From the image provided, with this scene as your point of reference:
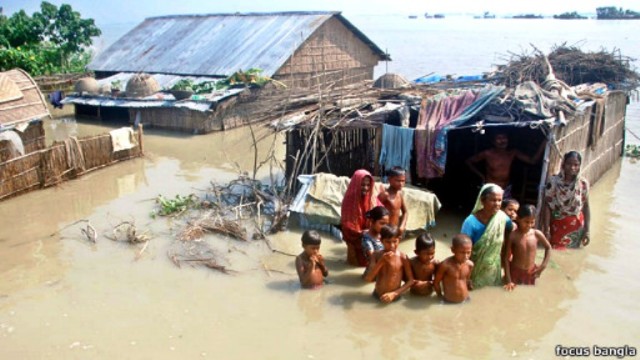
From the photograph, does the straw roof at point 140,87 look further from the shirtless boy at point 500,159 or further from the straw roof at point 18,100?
the shirtless boy at point 500,159

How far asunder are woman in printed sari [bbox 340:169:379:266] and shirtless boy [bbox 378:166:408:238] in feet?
0.59

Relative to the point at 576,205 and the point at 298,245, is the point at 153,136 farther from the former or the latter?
the point at 576,205

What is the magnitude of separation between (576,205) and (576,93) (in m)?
2.84

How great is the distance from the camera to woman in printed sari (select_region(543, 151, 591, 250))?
6551 mm

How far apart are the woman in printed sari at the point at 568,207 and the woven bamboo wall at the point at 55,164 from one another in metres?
8.64

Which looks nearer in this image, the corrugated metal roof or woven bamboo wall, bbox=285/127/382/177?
woven bamboo wall, bbox=285/127/382/177

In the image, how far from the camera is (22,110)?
1111cm

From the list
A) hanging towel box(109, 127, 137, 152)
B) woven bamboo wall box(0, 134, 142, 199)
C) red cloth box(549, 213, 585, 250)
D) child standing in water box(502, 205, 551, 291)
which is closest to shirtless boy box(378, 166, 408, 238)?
child standing in water box(502, 205, 551, 291)

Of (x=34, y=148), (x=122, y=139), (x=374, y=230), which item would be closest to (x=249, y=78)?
(x=122, y=139)

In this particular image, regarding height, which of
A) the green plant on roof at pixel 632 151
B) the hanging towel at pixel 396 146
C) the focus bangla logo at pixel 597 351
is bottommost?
the focus bangla logo at pixel 597 351

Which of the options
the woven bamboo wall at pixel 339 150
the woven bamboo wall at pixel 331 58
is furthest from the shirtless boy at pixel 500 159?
the woven bamboo wall at pixel 331 58

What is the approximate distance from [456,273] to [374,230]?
110 centimetres

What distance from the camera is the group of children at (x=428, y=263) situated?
219 inches

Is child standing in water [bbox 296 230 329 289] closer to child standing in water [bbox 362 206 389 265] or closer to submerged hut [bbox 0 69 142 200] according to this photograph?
child standing in water [bbox 362 206 389 265]
